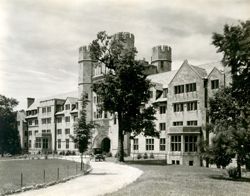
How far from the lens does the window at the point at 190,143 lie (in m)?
40.3

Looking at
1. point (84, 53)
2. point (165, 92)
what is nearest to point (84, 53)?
point (84, 53)

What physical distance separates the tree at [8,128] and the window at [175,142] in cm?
4463

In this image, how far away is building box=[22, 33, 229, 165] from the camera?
4038 centimetres

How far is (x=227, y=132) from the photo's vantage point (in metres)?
24.5

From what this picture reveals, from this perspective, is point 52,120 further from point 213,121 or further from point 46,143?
point 213,121

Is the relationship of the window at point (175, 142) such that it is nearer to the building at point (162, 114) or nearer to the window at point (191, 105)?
the building at point (162, 114)

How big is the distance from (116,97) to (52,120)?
38.6 m

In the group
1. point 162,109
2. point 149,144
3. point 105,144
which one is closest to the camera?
point 162,109

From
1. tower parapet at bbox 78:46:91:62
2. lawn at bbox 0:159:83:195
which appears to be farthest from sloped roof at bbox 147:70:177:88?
lawn at bbox 0:159:83:195

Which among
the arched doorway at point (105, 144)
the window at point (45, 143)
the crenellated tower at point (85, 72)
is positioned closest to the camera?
the arched doorway at point (105, 144)

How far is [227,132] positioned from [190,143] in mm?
16128

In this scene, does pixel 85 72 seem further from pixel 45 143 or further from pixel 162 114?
pixel 162 114

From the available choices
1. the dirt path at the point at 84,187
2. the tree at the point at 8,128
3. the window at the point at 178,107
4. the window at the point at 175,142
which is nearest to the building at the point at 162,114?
the window at the point at 175,142

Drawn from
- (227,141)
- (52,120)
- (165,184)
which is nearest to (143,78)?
(227,141)
